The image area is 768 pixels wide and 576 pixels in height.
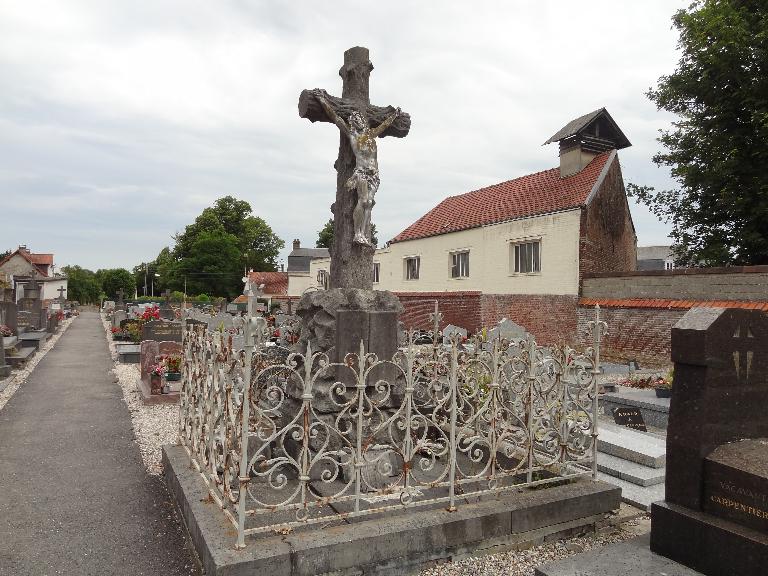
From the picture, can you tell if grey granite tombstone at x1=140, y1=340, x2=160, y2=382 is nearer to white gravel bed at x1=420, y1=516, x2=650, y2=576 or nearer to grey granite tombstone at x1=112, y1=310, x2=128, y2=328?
white gravel bed at x1=420, y1=516, x2=650, y2=576

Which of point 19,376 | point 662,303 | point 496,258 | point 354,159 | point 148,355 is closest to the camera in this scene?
point 354,159

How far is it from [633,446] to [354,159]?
471 cm

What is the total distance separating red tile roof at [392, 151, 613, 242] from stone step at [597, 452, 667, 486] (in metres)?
13.2

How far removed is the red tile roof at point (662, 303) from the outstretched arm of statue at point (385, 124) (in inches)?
358

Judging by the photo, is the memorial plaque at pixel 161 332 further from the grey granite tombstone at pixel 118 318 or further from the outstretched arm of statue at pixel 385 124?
the outstretched arm of statue at pixel 385 124

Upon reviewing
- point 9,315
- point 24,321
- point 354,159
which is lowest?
point 24,321

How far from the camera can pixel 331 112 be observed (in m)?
5.83

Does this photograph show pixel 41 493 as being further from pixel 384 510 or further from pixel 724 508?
pixel 724 508

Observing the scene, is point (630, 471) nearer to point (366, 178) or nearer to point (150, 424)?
point (366, 178)

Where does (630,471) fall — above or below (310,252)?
below

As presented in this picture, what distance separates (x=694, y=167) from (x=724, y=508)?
1871 cm

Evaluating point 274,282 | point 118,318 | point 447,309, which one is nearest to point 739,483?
point 447,309

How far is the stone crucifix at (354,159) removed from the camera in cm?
577

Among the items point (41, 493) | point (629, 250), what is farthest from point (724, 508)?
point (629, 250)
